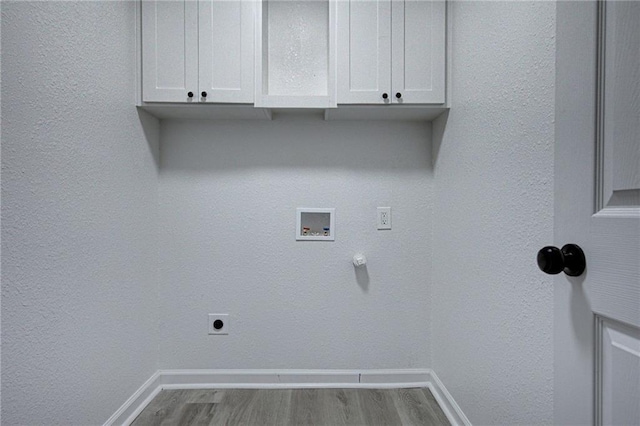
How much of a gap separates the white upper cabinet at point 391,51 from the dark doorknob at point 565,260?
1.18 m

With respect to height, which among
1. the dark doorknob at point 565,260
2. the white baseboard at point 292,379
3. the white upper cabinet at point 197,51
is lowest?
the white baseboard at point 292,379

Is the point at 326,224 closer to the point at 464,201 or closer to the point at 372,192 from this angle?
the point at 372,192

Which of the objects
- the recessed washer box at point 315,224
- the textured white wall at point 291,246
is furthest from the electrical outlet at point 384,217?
the recessed washer box at point 315,224

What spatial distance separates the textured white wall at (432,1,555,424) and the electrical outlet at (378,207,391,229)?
0.31m

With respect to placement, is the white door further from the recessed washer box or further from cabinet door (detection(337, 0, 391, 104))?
the recessed washer box

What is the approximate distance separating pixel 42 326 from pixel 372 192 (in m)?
1.52

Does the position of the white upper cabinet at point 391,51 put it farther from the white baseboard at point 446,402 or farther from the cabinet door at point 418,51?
the white baseboard at point 446,402

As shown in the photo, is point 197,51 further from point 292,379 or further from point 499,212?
point 292,379

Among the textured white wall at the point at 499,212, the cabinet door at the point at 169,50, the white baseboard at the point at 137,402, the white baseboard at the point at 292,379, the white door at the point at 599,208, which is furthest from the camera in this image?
the white baseboard at the point at 292,379

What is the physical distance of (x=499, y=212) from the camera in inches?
45.4

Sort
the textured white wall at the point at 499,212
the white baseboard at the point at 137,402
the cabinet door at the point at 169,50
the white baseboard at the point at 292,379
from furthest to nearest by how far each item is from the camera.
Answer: the white baseboard at the point at 292,379
the cabinet door at the point at 169,50
the white baseboard at the point at 137,402
the textured white wall at the point at 499,212

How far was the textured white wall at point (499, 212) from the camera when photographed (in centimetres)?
93

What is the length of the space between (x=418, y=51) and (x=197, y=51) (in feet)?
3.51

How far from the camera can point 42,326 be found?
3.38 feet
